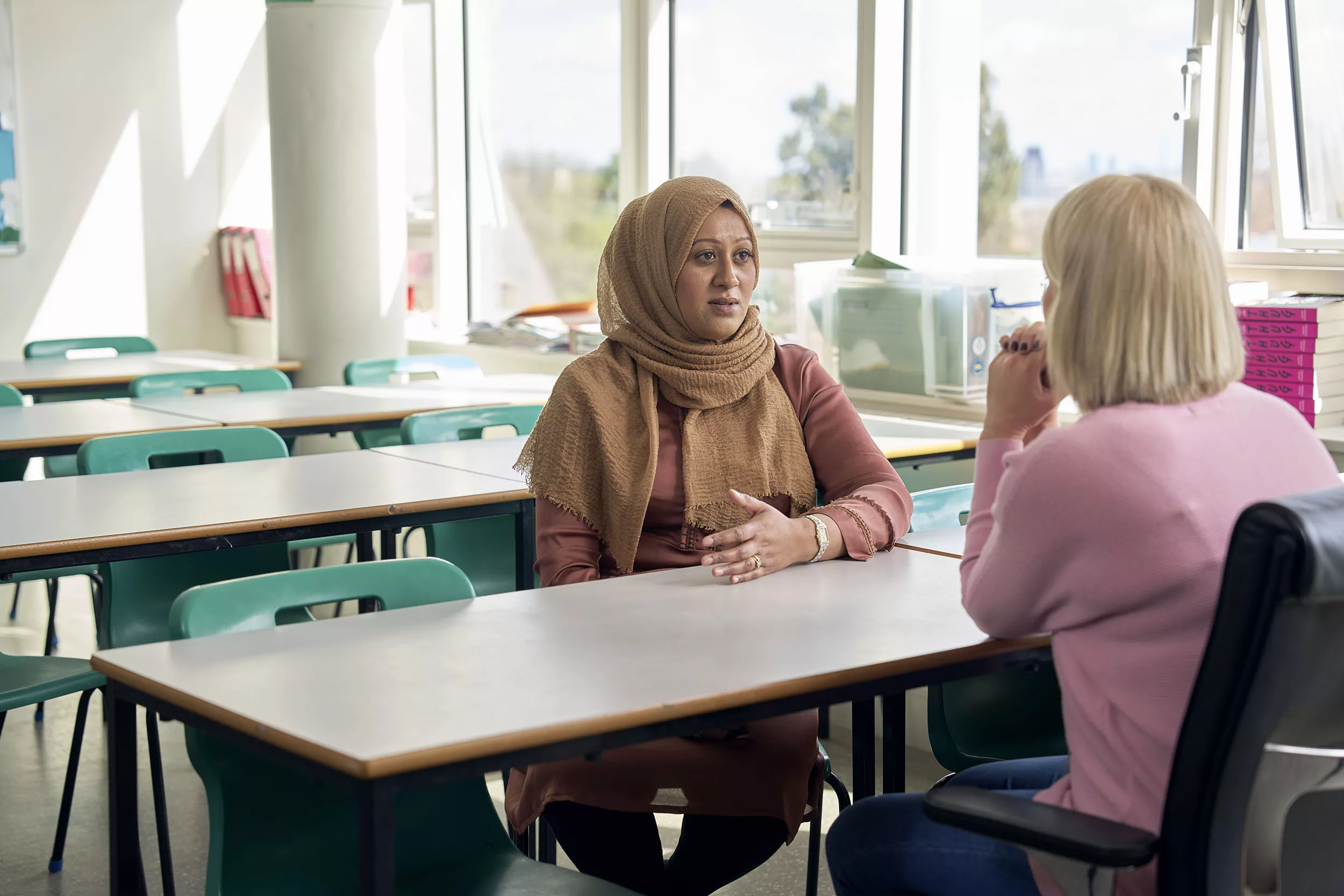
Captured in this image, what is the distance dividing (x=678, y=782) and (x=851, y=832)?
349mm

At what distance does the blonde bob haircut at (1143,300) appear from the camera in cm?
140

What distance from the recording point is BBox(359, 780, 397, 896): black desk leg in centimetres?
124

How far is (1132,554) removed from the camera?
4.46ft

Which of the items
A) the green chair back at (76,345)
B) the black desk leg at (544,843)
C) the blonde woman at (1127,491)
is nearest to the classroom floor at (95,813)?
the black desk leg at (544,843)

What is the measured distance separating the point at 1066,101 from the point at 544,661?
3069 millimetres

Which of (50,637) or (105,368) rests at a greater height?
(105,368)

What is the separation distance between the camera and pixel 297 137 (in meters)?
5.51

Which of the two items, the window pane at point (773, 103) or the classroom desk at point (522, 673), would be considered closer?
the classroom desk at point (522, 673)

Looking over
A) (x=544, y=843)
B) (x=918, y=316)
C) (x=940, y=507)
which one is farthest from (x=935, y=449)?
(x=544, y=843)

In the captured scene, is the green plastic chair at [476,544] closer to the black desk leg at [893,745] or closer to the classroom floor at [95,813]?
the classroom floor at [95,813]

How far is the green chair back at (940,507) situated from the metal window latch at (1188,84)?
1.56 meters

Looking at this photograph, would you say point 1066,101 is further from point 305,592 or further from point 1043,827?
point 1043,827

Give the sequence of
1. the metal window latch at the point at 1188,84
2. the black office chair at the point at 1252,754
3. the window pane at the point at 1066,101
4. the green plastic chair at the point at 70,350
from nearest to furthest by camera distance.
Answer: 1. the black office chair at the point at 1252,754
2. the metal window latch at the point at 1188,84
3. the window pane at the point at 1066,101
4. the green plastic chair at the point at 70,350

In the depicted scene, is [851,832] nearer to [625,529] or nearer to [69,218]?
[625,529]
